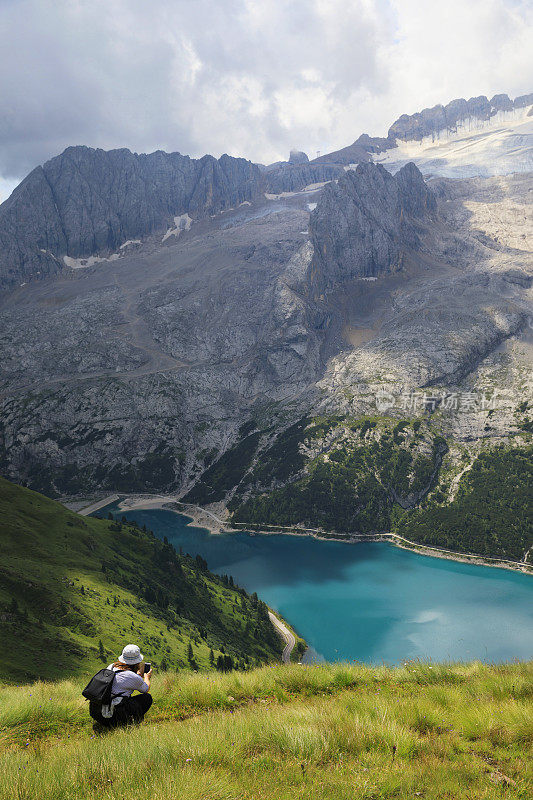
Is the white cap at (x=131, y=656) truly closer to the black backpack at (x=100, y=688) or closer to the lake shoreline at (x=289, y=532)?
the black backpack at (x=100, y=688)

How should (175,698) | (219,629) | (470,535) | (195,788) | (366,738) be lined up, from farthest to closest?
(470,535) < (219,629) < (175,698) < (366,738) < (195,788)

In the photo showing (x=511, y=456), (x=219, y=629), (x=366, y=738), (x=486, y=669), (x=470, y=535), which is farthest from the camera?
(x=511, y=456)

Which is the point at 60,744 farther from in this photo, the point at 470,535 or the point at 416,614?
the point at 470,535

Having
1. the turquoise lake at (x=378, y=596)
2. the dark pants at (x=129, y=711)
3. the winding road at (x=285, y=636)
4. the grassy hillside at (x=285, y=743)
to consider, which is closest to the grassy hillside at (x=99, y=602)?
the winding road at (x=285, y=636)

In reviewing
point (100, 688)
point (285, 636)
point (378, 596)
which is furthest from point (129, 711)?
point (378, 596)

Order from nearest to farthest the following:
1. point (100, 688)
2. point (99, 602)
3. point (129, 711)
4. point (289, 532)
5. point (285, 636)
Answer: point (100, 688)
point (129, 711)
point (99, 602)
point (285, 636)
point (289, 532)

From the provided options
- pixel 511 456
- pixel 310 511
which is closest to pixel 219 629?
pixel 310 511

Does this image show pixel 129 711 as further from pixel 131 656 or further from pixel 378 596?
pixel 378 596
